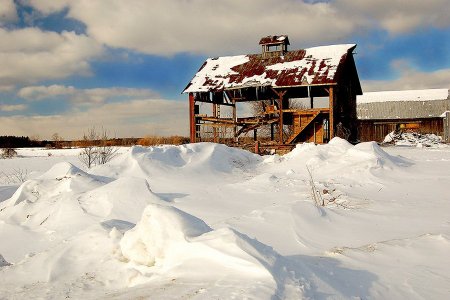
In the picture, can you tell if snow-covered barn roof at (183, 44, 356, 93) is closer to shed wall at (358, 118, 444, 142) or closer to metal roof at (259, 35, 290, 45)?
metal roof at (259, 35, 290, 45)

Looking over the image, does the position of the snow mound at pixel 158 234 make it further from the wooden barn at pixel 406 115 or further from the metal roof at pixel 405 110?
the metal roof at pixel 405 110

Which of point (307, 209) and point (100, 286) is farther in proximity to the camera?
point (307, 209)

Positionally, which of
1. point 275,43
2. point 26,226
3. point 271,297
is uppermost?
point 275,43

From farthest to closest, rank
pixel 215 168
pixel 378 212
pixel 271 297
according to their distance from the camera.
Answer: pixel 215 168, pixel 378 212, pixel 271 297

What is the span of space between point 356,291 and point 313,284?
0.48 meters

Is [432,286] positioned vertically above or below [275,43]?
below

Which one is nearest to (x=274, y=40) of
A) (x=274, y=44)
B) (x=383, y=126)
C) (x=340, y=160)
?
(x=274, y=44)

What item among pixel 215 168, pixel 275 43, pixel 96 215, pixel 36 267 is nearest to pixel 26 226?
pixel 96 215

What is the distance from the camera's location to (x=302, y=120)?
21.1 m

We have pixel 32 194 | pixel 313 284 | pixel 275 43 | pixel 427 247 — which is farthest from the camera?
pixel 275 43

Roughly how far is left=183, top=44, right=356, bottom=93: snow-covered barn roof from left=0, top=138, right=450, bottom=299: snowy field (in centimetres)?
825

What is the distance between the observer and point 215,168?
1287cm

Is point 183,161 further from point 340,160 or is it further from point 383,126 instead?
point 383,126

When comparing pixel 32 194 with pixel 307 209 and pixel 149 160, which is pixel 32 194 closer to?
pixel 149 160
